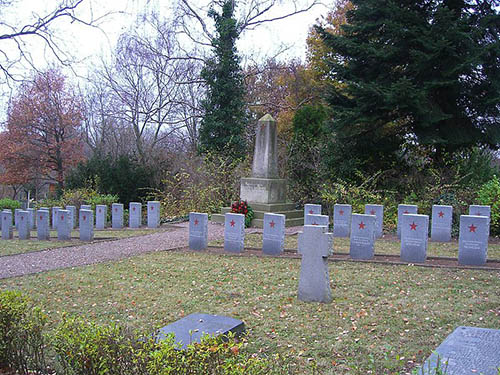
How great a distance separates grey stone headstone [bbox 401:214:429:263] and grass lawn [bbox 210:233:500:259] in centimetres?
114

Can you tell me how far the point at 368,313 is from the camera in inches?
233

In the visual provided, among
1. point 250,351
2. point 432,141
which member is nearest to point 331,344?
point 250,351

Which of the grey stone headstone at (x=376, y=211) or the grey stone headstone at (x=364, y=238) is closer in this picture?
the grey stone headstone at (x=364, y=238)

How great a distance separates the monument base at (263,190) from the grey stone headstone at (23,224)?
753 centimetres

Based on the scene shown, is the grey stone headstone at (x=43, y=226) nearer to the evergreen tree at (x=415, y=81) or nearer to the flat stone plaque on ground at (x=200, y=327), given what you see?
the evergreen tree at (x=415, y=81)

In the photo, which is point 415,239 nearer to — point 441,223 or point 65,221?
point 441,223

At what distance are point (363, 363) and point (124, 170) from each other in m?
20.2

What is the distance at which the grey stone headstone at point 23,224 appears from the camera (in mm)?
15039

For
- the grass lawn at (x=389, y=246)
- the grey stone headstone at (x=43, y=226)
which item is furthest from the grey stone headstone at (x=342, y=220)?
the grey stone headstone at (x=43, y=226)

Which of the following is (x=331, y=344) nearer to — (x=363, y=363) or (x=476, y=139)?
(x=363, y=363)

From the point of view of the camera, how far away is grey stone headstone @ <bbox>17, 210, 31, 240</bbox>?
1504 centimetres

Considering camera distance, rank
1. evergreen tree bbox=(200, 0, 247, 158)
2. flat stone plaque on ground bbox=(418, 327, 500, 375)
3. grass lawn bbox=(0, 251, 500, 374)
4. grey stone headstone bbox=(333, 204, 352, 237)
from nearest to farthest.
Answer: flat stone plaque on ground bbox=(418, 327, 500, 375) → grass lawn bbox=(0, 251, 500, 374) → grey stone headstone bbox=(333, 204, 352, 237) → evergreen tree bbox=(200, 0, 247, 158)

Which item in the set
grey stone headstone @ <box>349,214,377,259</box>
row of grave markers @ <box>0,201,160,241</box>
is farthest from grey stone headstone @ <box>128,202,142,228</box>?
grey stone headstone @ <box>349,214,377,259</box>

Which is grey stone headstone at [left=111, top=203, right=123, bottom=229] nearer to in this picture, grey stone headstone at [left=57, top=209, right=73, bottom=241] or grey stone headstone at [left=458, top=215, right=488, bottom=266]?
grey stone headstone at [left=57, top=209, right=73, bottom=241]
